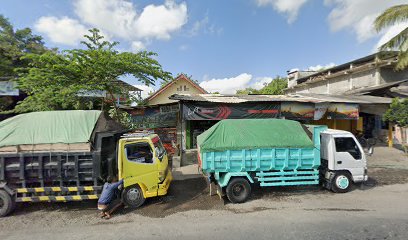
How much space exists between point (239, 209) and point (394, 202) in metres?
4.47

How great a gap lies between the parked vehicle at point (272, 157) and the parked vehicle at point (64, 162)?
1.83m

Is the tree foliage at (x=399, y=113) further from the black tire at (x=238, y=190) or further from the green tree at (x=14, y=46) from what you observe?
the green tree at (x=14, y=46)

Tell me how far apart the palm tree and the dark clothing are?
15.0 meters

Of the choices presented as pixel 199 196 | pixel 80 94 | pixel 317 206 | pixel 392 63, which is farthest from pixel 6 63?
pixel 392 63

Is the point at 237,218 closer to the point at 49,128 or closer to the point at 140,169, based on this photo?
the point at 140,169

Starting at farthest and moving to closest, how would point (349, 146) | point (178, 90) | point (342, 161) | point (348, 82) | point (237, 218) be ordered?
point (178, 90) < point (348, 82) < point (349, 146) < point (342, 161) < point (237, 218)

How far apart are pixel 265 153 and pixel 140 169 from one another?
3.72 meters

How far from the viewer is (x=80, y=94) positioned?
34.3ft

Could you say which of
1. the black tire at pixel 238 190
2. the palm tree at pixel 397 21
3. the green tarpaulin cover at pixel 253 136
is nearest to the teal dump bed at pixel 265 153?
the green tarpaulin cover at pixel 253 136

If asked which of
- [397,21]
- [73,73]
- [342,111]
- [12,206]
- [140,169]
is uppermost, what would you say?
[397,21]

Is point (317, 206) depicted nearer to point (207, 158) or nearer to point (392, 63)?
point (207, 158)

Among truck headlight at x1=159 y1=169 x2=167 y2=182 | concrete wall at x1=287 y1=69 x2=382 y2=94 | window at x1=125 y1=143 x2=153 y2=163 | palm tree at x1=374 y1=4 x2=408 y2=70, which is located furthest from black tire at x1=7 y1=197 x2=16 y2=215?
concrete wall at x1=287 y1=69 x2=382 y2=94

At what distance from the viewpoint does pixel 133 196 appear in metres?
5.77

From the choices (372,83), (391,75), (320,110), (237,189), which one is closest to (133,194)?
(237,189)
